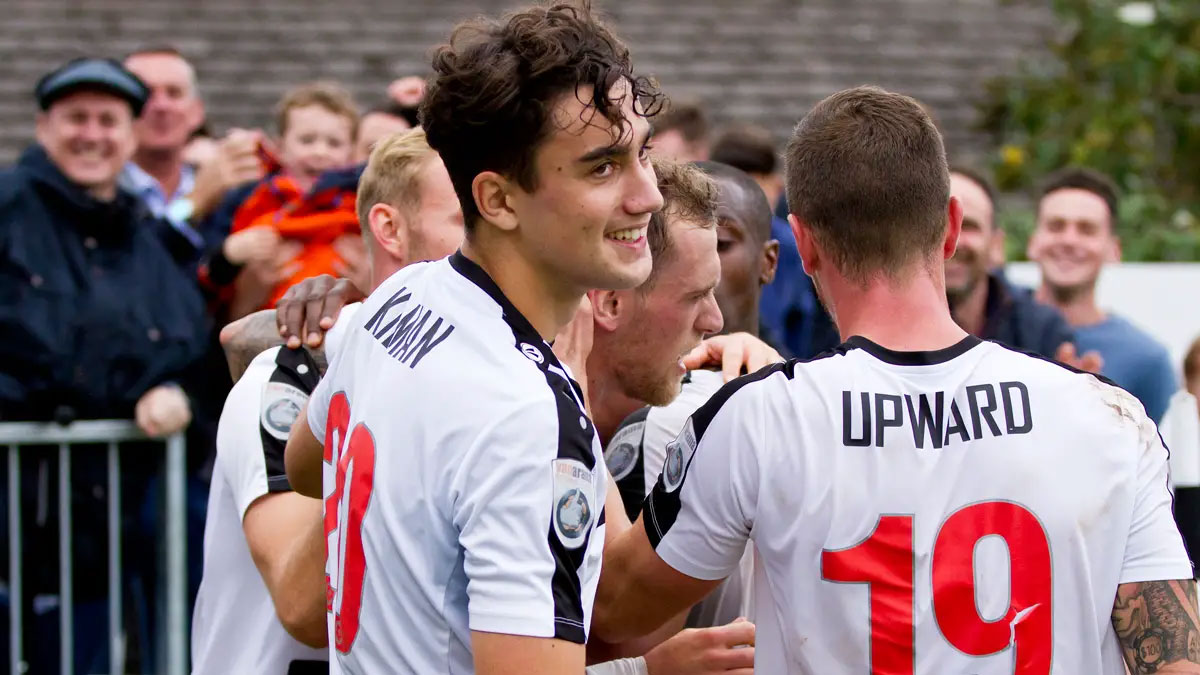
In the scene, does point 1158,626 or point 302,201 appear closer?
point 1158,626

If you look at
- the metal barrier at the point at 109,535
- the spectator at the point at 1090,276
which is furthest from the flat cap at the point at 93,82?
the spectator at the point at 1090,276

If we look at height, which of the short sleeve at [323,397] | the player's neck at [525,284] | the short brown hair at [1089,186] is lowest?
the short sleeve at [323,397]

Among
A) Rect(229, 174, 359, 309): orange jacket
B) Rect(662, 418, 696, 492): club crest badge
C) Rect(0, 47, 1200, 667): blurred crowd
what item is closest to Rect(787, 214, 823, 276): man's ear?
Rect(662, 418, 696, 492): club crest badge

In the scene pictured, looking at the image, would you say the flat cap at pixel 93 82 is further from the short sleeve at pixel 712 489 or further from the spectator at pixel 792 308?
the short sleeve at pixel 712 489

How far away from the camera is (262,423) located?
10.2 ft

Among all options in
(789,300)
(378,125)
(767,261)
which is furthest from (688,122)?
(767,261)

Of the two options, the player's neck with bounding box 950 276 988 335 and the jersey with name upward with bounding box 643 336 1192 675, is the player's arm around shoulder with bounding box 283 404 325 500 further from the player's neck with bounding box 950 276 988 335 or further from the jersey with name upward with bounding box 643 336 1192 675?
the player's neck with bounding box 950 276 988 335

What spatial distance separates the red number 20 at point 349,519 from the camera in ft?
7.56

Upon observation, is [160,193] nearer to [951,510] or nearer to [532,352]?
[532,352]

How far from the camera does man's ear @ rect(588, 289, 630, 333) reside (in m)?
3.42

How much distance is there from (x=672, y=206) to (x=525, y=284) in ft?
3.72

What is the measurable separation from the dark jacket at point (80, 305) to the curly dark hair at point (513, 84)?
3378 millimetres

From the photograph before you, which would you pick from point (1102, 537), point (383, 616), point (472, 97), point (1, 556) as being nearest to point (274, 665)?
point (383, 616)

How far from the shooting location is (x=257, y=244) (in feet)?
18.1
